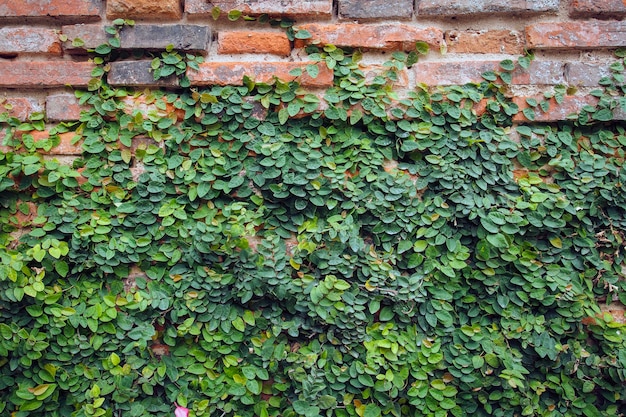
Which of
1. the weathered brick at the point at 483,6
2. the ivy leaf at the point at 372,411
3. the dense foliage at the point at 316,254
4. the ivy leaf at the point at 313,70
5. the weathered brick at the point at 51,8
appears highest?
the weathered brick at the point at 483,6

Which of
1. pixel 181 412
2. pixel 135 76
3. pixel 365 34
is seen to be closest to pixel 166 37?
pixel 135 76

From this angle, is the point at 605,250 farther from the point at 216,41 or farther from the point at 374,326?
the point at 216,41

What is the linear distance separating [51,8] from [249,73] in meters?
0.76

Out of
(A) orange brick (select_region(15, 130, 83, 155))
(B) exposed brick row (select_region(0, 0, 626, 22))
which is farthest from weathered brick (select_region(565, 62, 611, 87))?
(A) orange brick (select_region(15, 130, 83, 155))

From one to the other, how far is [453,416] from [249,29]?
5.11ft

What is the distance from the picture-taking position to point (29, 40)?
1828 millimetres

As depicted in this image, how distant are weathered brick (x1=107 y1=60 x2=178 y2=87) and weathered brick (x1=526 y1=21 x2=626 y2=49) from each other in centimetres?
131

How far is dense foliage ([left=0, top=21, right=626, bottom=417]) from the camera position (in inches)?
67.1

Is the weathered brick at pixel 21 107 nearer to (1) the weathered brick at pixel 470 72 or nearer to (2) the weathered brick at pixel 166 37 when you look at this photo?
(2) the weathered brick at pixel 166 37

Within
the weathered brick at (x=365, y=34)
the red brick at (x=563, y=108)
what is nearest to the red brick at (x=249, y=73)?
the weathered brick at (x=365, y=34)

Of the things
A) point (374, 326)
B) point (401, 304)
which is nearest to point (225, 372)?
point (374, 326)

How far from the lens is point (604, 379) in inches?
69.1

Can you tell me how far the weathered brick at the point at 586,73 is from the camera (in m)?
1.80

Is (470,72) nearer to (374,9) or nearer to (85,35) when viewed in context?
(374,9)
